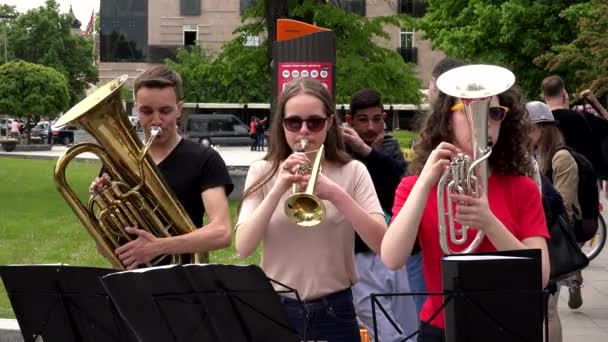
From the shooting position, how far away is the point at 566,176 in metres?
7.86

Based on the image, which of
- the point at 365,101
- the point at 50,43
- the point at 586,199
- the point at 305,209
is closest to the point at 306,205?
the point at 305,209

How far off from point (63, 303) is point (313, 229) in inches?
36.1

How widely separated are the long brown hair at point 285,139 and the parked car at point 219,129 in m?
48.7

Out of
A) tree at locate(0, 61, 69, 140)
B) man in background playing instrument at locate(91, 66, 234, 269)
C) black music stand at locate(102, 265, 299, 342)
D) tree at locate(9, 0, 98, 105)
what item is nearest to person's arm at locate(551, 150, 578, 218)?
man in background playing instrument at locate(91, 66, 234, 269)

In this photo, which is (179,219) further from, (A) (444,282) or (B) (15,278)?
(A) (444,282)

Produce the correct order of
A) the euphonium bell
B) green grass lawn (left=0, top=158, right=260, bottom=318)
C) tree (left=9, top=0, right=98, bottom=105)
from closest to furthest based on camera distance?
1. the euphonium bell
2. green grass lawn (left=0, top=158, right=260, bottom=318)
3. tree (left=9, top=0, right=98, bottom=105)

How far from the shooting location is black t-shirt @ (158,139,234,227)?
484cm

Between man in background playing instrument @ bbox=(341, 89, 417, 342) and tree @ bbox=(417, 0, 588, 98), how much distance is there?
28.5 metres

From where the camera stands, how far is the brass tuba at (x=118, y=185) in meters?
4.59

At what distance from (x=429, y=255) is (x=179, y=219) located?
1.13 meters

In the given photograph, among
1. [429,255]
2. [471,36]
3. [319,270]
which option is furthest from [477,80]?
[471,36]

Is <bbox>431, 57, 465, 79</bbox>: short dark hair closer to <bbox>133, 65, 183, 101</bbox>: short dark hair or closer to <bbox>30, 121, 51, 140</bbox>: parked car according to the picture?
<bbox>133, 65, 183, 101</bbox>: short dark hair

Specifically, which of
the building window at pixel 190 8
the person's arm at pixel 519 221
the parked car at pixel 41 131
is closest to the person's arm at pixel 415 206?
the person's arm at pixel 519 221

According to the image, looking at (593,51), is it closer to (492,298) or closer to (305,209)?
(305,209)
